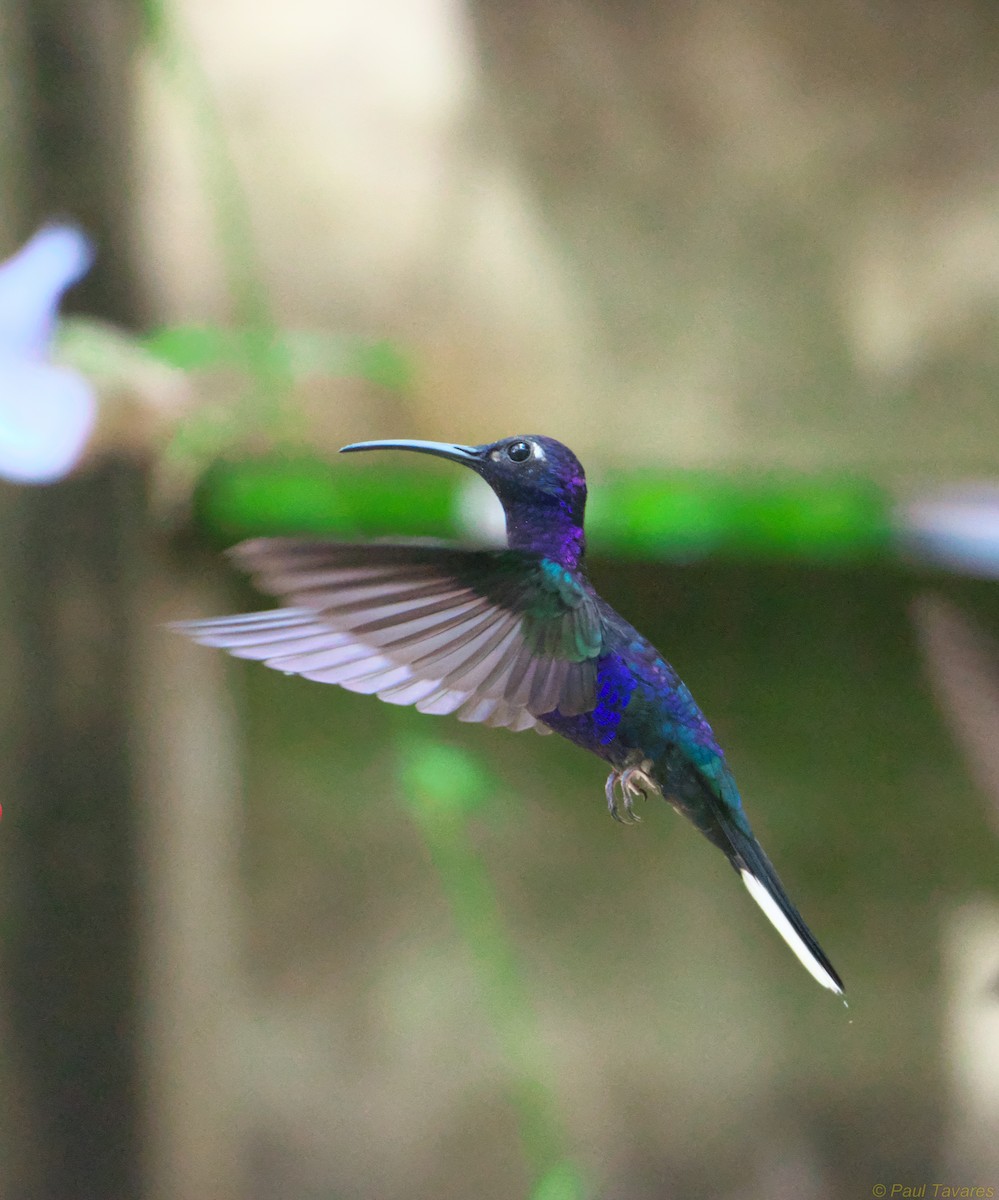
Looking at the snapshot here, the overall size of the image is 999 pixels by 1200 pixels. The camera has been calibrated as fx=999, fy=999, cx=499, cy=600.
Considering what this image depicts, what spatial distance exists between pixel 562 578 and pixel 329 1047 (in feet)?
1.46

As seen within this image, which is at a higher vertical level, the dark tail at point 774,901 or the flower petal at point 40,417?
the flower petal at point 40,417

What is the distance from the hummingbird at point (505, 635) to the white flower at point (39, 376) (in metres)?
0.30

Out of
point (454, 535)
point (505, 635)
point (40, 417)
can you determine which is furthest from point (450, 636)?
point (40, 417)

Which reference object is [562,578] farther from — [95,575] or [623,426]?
[95,575]

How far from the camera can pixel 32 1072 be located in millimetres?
524

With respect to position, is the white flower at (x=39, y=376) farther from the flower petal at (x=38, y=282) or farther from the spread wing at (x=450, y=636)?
the spread wing at (x=450, y=636)

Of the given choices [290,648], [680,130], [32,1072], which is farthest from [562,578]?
[32,1072]

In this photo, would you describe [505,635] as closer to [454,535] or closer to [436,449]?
[436,449]

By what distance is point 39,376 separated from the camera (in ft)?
1.43

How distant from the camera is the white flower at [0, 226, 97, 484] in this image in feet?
1.39

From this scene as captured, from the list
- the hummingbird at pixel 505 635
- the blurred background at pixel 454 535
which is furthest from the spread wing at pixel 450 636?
the blurred background at pixel 454 535

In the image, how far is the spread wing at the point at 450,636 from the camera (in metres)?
0.17

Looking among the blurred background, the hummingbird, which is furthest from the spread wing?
the blurred background

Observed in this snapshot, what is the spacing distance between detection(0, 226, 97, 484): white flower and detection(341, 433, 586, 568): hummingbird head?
0.98 feet
